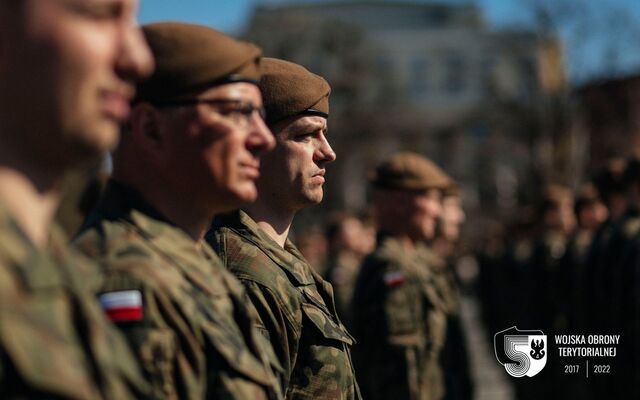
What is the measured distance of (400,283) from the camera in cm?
667

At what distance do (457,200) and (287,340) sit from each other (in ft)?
19.3

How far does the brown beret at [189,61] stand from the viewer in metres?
3.05

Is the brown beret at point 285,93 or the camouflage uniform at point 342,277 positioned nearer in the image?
Result: the brown beret at point 285,93

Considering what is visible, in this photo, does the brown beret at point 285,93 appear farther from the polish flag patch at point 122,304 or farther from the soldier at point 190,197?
the polish flag patch at point 122,304

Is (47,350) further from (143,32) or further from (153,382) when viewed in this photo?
(143,32)

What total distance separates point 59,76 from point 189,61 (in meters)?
0.87

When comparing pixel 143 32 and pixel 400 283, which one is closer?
pixel 143 32

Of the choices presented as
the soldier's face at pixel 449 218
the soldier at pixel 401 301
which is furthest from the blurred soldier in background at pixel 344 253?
the soldier at pixel 401 301

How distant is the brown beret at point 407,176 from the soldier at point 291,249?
118 inches

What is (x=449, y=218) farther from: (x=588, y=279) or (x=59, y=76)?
(x=59, y=76)

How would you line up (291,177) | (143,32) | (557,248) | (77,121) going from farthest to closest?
(557,248)
(291,177)
(143,32)
(77,121)

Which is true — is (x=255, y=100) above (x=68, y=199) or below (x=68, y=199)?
above

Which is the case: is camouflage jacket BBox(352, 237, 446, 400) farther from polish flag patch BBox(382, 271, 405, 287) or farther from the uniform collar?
the uniform collar

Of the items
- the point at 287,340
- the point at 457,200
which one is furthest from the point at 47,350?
the point at 457,200
